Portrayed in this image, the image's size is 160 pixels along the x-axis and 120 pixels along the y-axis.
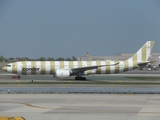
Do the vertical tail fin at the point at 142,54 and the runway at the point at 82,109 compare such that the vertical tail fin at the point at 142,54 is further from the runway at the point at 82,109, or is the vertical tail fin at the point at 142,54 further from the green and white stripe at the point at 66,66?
the runway at the point at 82,109

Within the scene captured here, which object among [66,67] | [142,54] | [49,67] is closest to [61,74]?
[49,67]

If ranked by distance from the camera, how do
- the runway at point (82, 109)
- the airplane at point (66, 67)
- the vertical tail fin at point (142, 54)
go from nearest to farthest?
the runway at point (82, 109), the airplane at point (66, 67), the vertical tail fin at point (142, 54)

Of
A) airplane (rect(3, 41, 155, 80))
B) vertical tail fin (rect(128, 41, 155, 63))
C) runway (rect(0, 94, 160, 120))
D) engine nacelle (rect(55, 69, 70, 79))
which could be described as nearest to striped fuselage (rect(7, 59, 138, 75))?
airplane (rect(3, 41, 155, 80))

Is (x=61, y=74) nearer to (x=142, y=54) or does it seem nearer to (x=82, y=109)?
(x=142, y=54)

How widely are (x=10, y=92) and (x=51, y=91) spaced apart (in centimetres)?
364

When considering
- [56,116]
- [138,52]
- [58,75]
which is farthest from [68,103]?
[138,52]

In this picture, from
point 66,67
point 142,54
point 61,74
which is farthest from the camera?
Result: point 142,54

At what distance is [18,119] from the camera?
52.5 feet

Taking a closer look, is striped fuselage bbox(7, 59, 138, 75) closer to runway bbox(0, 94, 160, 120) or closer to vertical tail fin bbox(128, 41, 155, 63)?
vertical tail fin bbox(128, 41, 155, 63)

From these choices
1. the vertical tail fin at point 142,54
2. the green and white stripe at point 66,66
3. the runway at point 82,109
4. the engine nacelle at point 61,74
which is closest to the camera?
Answer: the runway at point 82,109

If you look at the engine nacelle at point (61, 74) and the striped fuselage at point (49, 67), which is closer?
the engine nacelle at point (61, 74)

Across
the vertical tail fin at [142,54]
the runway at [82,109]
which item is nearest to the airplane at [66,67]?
the vertical tail fin at [142,54]

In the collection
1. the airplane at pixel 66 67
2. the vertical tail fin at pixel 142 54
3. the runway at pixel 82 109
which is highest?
the vertical tail fin at pixel 142 54

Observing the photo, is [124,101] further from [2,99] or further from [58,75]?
[58,75]
